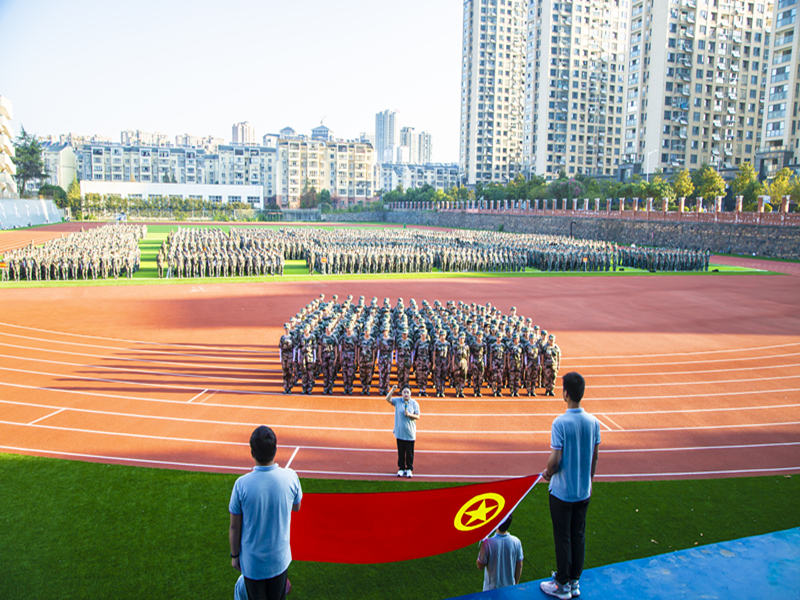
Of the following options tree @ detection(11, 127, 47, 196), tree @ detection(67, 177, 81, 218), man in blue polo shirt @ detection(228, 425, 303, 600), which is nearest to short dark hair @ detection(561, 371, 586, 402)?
man in blue polo shirt @ detection(228, 425, 303, 600)

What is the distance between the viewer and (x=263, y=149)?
424 feet

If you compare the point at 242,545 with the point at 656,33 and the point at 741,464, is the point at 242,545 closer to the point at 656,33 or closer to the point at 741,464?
the point at 741,464

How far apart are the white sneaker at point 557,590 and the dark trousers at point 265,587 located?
1.92 metres

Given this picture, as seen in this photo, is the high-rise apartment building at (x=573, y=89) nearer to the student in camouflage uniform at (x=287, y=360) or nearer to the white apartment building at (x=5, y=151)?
the white apartment building at (x=5, y=151)

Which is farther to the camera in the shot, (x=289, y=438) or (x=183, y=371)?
(x=183, y=371)

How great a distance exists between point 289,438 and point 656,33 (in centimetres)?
8622

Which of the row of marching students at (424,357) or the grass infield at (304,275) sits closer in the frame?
the row of marching students at (424,357)

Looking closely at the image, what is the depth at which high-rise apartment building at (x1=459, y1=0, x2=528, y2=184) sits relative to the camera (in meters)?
123

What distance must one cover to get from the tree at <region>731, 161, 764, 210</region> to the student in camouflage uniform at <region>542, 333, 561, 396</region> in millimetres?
44515

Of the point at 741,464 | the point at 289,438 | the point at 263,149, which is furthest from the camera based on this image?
the point at 263,149

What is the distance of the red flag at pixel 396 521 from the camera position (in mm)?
3865

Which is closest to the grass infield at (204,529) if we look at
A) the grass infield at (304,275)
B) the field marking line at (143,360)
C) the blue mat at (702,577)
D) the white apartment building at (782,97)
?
the blue mat at (702,577)

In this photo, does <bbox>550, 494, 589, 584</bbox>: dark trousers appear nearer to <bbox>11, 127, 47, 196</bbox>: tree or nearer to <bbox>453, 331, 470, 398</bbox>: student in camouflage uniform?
<bbox>453, 331, 470, 398</bbox>: student in camouflage uniform

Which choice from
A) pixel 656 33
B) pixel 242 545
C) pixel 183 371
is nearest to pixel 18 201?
pixel 183 371
